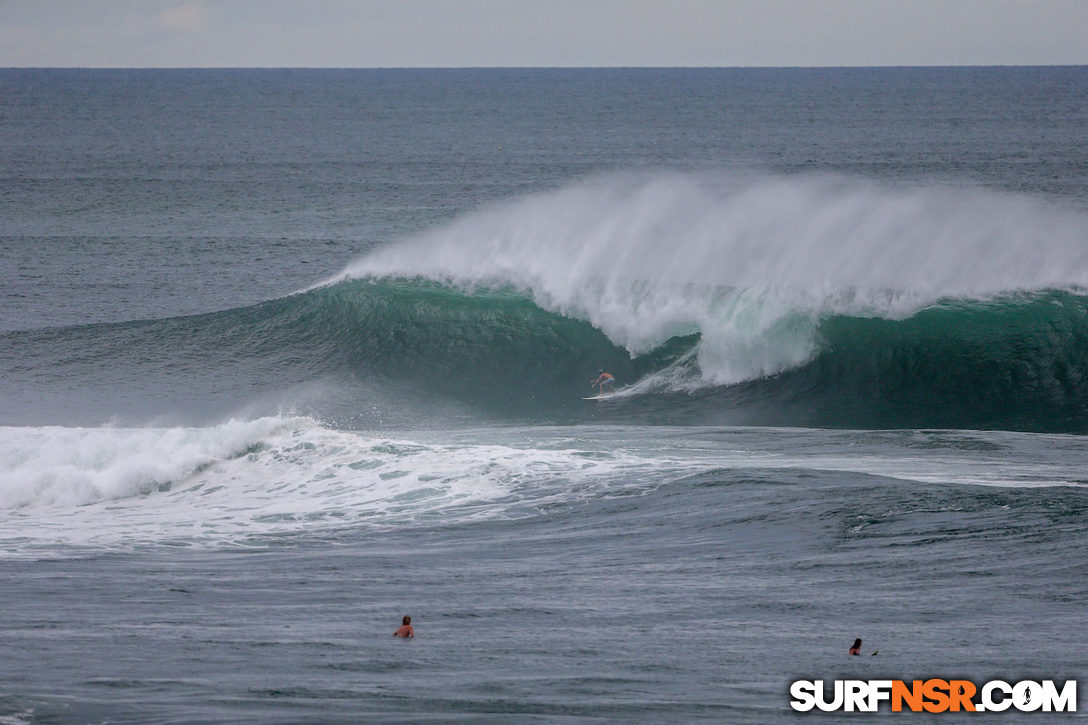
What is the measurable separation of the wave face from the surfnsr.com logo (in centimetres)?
1048

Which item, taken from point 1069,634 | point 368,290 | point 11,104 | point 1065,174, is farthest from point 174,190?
point 11,104

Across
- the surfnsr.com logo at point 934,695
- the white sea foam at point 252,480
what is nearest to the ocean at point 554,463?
the white sea foam at point 252,480

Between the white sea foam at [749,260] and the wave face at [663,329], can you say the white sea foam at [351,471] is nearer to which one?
the wave face at [663,329]

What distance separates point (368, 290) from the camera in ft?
90.6

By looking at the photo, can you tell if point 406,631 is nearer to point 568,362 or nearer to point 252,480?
point 252,480

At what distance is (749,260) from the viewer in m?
24.1

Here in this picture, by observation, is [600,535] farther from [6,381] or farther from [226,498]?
[6,381]

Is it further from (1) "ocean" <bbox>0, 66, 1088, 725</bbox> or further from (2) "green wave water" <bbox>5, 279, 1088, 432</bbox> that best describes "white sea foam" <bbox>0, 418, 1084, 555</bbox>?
(2) "green wave water" <bbox>5, 279, 1088, 432</bbox>

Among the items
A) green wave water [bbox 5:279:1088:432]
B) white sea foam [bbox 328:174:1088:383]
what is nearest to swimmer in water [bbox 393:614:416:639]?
green wave water [bbox 5:279:1088:432]

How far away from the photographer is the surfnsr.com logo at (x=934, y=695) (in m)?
8.91

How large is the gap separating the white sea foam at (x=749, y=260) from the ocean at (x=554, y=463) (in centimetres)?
10

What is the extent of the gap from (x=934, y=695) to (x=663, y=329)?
48.2 feet

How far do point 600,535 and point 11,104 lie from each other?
528 feet

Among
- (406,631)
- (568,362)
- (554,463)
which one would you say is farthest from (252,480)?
(568,362)
